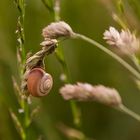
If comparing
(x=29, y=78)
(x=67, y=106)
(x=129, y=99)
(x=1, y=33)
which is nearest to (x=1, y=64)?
(x=1, y=33)

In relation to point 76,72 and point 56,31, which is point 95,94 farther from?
point 76,72

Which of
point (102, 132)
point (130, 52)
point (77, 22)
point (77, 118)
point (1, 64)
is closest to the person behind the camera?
point (130, 52)

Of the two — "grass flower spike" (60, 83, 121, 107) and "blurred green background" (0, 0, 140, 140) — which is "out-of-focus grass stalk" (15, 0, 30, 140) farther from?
"blurred green background" (0, 0, 140, 140)

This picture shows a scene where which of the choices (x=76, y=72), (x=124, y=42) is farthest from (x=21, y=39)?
(x=76, y=72)

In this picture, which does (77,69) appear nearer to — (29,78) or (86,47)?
(86,47)

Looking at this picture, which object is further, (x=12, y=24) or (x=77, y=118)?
(x=12, y=24)

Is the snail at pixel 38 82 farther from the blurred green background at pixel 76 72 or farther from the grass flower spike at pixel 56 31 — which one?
the blurred green background at pixel 76 72

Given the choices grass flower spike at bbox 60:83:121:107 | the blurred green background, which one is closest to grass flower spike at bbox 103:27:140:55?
grass flower spike at bbox 60:83:121:107
